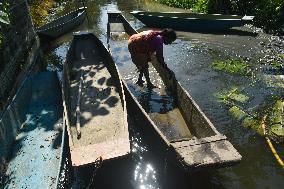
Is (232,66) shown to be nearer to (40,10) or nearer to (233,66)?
(233,66)

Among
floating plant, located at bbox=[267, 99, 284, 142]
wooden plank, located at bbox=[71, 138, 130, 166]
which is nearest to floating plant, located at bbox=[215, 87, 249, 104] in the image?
floating plant, located at bbox=[267, 99, 284, 142]

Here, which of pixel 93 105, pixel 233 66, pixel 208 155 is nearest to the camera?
pixel 208 155

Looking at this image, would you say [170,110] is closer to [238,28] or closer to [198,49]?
[198,49]

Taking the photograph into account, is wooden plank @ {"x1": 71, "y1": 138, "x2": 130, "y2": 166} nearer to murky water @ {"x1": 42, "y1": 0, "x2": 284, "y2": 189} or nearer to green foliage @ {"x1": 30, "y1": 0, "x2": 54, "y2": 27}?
murky water @ {"x1": 42, "y1": 0, "x2": 284, "y2": 189}

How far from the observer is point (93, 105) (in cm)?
994

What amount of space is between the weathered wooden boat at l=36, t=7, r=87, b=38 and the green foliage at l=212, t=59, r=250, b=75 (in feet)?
28.9

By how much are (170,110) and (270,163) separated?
3014mm

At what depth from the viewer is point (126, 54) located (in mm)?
15719

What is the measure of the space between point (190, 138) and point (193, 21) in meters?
11.3

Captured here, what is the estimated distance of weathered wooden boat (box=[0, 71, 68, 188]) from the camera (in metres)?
7.52

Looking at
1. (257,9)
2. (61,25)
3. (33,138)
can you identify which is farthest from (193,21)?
(33,138)

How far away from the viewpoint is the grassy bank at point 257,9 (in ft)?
55.7

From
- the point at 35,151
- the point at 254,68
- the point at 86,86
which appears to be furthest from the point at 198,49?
the point at 35,151

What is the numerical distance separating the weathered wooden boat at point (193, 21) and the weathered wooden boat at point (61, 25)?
3611 mm
